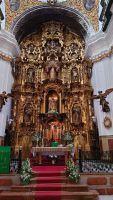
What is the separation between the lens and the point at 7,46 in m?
16.2

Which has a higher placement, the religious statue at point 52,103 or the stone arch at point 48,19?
the stone arch at point 48,19

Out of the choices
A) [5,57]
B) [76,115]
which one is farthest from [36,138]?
[5,57]

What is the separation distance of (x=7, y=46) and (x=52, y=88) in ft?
16.7

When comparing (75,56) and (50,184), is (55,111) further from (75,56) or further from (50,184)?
(50,184)

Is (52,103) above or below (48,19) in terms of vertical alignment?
below

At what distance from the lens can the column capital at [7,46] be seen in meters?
15.7

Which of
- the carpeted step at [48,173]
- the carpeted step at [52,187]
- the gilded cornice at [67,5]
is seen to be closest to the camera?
the carpeted step at [52,187]

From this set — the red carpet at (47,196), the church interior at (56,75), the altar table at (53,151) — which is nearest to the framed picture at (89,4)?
the church interior at (56,75)

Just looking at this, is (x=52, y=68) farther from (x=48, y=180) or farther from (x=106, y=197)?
(x=106, y=197)

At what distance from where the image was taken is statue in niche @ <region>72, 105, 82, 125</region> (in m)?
15.4

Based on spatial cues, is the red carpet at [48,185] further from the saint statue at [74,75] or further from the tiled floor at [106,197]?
the saint statue at [74,75]

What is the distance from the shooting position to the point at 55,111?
15.4 m

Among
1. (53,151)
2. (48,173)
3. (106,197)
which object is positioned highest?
(53,151)

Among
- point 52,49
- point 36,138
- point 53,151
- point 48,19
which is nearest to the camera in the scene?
point 53,151
